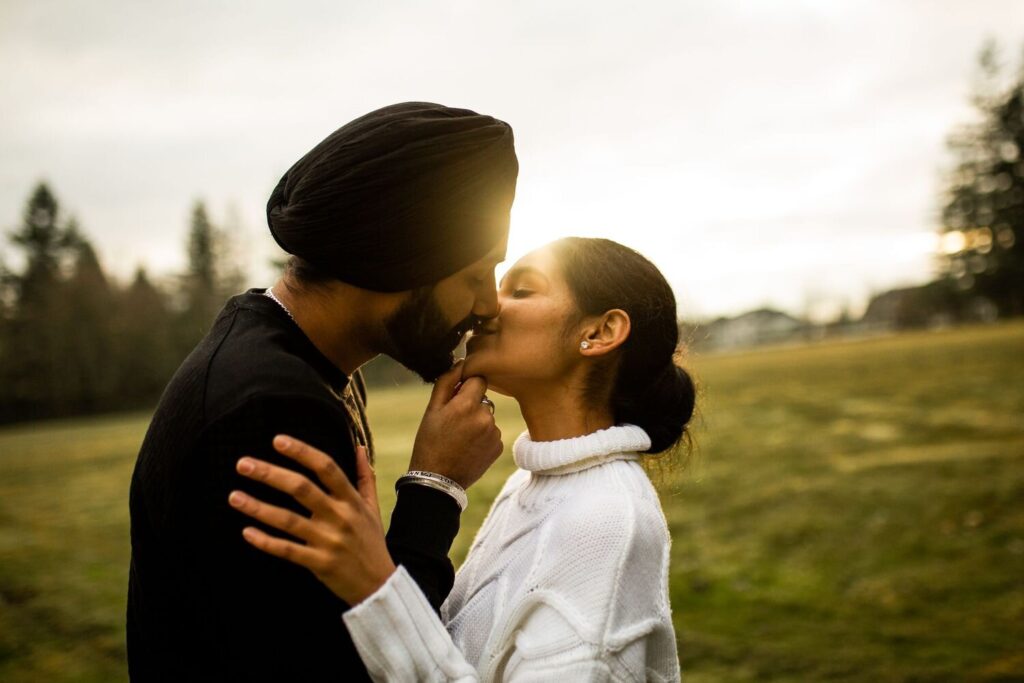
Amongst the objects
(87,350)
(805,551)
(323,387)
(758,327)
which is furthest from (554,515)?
(758,327)

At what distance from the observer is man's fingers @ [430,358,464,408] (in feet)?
8.32

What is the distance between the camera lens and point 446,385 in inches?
104

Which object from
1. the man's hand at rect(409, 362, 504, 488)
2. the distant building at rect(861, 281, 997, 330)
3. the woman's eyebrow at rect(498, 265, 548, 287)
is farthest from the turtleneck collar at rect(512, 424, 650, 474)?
the distant building at rect(861, 281, 997, 330)

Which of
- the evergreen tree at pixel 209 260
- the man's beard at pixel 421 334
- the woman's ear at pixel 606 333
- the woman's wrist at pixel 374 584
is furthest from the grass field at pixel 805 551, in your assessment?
the evergreen tree at pixel 209 260

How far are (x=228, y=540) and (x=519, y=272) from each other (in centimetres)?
145

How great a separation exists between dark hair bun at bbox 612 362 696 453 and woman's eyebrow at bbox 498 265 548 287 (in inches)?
21.5

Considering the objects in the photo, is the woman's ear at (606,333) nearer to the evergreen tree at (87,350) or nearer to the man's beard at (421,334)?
the man's beard at (421,334)

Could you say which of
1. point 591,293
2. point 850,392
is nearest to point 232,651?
point 591,293

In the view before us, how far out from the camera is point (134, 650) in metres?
2.05

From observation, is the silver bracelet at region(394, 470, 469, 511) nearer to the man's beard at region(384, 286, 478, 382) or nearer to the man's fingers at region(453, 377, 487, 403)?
the man's fingers at region(453, 377, 487, 403)

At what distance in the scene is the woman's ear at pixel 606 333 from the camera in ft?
9.01

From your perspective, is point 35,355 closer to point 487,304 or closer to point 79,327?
point 79,327

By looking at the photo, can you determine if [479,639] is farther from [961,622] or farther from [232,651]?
[961,622]

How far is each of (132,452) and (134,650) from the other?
21156 millimetres
